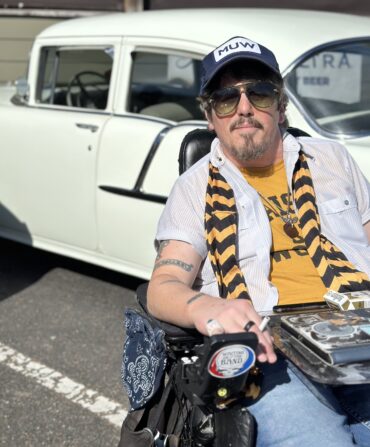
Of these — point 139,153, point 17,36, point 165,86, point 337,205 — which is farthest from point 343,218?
point 17,36

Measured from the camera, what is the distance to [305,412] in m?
2.08

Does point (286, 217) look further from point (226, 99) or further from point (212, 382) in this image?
point (212, 382)

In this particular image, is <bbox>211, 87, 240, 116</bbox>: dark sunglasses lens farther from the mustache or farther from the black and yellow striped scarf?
the black and yellow striped scarf

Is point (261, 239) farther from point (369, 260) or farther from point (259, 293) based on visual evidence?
point (369, 260)

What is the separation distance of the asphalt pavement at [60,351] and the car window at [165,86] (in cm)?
111

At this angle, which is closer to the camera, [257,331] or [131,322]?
[257,331]

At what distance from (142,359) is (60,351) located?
1.91 metres

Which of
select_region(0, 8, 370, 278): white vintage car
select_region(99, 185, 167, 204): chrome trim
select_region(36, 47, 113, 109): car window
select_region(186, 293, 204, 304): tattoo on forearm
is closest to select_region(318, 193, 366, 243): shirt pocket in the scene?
select_region(186, 293, 204, 304): tattoo on forearm

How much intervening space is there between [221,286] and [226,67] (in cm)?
68

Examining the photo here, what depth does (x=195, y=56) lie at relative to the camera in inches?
172

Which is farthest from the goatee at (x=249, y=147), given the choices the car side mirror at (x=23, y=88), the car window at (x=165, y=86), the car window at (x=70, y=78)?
the car side mirror at (x=23, y=88)

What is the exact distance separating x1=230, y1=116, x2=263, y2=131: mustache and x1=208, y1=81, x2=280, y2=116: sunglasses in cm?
4

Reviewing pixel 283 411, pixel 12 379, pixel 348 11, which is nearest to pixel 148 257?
pixel 12 379

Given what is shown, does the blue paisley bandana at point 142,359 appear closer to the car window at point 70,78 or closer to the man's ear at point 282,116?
the man's ear at point 282,116
